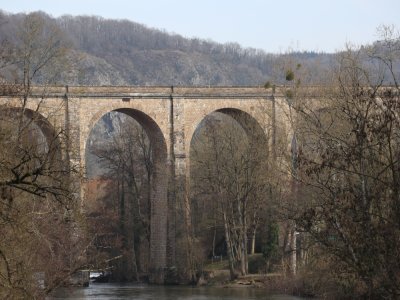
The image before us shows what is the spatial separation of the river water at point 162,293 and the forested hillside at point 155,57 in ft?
335

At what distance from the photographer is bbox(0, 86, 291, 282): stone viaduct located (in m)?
41.5

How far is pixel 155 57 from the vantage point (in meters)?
154

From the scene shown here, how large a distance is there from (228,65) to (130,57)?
16.1 m

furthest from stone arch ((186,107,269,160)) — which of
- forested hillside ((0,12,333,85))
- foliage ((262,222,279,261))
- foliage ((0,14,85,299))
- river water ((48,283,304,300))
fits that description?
forested hillside ((0,12,333,85))

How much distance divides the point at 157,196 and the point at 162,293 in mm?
9373

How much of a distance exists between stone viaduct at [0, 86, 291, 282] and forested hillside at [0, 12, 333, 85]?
9563 cm

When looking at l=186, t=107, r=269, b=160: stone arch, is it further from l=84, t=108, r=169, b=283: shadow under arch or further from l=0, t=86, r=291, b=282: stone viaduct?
l=84, t=108, r=169, b=283: shadow under arch

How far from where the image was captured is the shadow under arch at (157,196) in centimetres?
4306

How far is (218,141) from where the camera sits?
4053cm

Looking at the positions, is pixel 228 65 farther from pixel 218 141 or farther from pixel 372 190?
pixel 372 190

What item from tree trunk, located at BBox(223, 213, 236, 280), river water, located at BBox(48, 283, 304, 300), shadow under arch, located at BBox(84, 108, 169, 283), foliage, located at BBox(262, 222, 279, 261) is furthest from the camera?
shadow under arch, located at BBox(84, 108, 169, 283)

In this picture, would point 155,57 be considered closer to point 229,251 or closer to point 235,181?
point 235,181

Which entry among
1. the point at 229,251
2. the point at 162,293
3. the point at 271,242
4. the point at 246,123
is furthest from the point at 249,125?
the point at 162,293

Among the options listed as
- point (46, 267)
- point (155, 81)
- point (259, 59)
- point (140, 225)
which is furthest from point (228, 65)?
point (46, 267)
